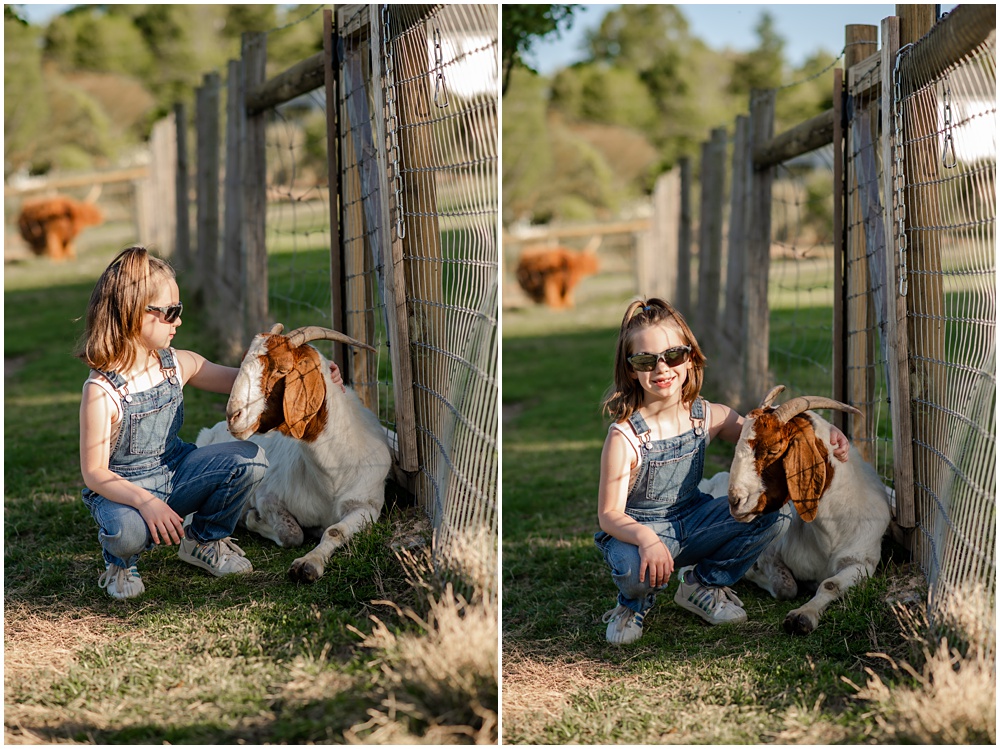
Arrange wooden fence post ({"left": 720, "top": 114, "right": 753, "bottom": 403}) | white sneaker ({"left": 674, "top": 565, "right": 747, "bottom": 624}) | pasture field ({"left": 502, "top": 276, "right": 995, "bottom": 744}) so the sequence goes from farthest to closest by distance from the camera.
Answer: wooden fence post ({"left": 720, "top": 114, "right": 753, "bottom": 403}) → white sneaker ({"left": 674, "top": 565, "right": 747, "bottom": 624}) → pasture field ({"left": 502, "top": 276, "right": 995, "bottom": 744})

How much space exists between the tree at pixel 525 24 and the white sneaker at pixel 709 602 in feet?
17.2

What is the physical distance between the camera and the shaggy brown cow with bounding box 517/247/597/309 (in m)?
15.8

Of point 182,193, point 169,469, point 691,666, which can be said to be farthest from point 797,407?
point 182,193

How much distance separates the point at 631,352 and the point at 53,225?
14.6 m

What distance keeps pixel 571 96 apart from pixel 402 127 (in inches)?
1346

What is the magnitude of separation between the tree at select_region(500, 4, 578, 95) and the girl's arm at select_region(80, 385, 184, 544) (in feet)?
16.9

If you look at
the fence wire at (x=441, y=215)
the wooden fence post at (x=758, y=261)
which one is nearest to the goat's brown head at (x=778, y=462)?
the fence wire at (x=441, y=215)

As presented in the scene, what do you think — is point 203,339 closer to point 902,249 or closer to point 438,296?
point 438,296

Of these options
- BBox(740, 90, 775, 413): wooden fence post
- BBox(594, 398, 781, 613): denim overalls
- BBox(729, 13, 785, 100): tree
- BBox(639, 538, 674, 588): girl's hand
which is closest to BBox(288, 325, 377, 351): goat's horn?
BBox(594, 398, 781, 613): denim overalls

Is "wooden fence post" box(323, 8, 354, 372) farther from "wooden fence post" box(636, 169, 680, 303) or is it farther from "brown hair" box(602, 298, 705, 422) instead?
A: "wooden fence post" box(636, 169, 680, 303)

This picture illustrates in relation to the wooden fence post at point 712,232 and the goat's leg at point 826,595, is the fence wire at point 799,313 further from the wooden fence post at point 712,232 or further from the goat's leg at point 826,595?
the goat's leg at point 826,595

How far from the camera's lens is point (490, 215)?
141 inches

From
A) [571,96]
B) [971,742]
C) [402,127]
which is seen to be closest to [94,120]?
[571,96]

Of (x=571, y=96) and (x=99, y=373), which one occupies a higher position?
(x=571, y=96)
